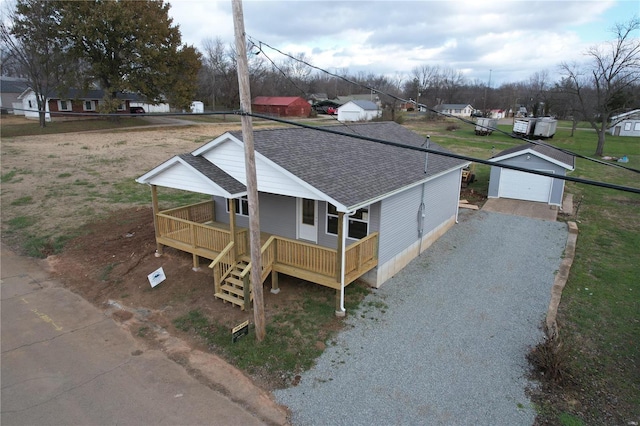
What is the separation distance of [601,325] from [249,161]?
29.5 feet

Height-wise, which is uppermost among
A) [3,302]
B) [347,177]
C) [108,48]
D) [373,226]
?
[108,48]

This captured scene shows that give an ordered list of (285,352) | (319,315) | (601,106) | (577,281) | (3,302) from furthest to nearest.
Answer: (601,106) < (577,281) < (3,302) < (319,315) < (285,352)

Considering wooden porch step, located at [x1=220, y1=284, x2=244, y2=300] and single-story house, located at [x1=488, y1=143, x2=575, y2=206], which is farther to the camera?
single-story house, located at [x1=488, y1=143, x2=575, y2=206]

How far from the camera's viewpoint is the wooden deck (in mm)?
10359

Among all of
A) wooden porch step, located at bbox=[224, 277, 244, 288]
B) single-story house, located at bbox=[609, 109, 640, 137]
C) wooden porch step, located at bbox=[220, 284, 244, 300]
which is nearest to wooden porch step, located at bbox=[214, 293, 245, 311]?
wooden porch step, located at bbox=[220, 284, 244, 300]

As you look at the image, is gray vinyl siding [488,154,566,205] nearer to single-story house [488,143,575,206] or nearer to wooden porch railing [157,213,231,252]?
single-story house [488,143,575,206]

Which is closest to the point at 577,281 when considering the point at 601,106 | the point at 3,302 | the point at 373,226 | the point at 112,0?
the point at 373,226

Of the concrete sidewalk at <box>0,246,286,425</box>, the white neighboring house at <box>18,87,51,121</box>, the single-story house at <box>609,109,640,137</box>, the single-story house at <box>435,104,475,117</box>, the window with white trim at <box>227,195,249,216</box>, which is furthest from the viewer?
the single-story house at <box>435,104,475,117</box>

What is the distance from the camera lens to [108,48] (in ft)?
147

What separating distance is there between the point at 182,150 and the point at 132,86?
16.3m

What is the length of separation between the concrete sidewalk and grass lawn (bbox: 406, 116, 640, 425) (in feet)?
17.5

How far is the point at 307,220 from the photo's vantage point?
12.6 meters

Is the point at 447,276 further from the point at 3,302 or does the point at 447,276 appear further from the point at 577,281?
the point at 3,302

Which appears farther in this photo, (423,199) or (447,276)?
(423,199)
